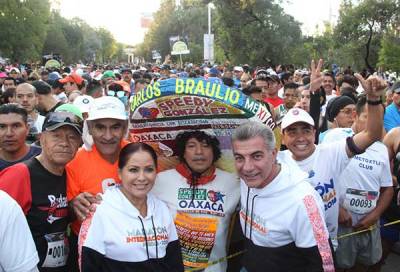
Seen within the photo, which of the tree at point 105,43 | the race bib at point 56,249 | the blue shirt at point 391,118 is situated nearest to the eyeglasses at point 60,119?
the race bib at point 56,249

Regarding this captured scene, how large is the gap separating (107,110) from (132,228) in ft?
3.00

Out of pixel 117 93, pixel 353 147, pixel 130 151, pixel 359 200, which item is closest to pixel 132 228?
pixel 130 151

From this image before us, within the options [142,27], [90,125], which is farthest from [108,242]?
[142,27]

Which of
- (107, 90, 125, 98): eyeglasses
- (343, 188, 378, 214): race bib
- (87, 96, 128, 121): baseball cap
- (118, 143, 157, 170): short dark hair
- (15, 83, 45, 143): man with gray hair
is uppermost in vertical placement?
(107, 90, 125, 98): eyeglasses

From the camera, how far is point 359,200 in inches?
150

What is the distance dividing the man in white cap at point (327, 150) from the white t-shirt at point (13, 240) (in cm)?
199

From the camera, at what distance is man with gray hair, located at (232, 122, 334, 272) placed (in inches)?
101

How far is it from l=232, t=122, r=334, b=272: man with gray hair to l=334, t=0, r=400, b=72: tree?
1931 centimetres

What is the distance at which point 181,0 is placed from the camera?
66.8 metres

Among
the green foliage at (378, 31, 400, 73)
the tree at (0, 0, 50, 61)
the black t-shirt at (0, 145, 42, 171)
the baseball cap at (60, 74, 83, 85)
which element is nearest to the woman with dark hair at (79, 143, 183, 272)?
the black t-shirt at (0, 145, 42, 171)

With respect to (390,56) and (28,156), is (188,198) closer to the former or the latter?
(28,156)

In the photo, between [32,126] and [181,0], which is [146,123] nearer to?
[32,126]

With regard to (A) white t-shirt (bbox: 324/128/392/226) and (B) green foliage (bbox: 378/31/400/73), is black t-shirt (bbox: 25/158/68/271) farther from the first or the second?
(B) green foliage (bbox: 378/31/400/73)

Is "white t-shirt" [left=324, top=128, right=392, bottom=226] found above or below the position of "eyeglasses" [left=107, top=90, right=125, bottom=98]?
below
